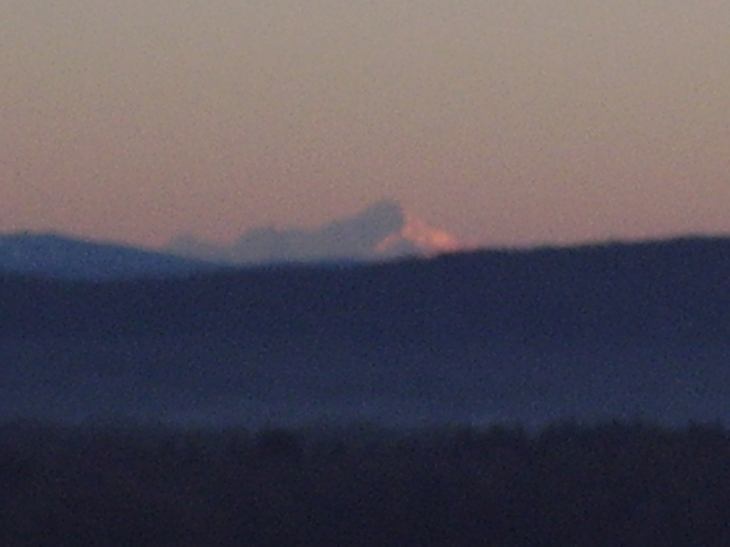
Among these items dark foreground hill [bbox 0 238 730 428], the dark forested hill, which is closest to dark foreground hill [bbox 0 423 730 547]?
dark foreground hill [bbox 0 238 730 428]

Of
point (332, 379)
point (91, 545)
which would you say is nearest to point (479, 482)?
point (91, 545)

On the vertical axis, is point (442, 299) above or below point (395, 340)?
above

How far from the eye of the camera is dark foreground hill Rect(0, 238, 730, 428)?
1337cm

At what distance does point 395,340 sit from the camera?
16141 mm

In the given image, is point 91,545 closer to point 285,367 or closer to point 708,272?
point 285,367

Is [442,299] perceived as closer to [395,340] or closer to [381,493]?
[395,340]

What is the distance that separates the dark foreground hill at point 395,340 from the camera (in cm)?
1337

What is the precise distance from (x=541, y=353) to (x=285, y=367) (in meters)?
2.25

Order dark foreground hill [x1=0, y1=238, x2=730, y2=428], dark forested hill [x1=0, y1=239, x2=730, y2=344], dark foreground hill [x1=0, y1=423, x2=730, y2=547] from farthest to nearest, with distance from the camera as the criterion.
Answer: dark forested hill [x1=0, y1=239, x2=730, y2=344], dark foreground hill [x1=0, y1=238, x2=730, y2=428], dark foreground hill [x1=0, y1=423, x2=730, y2=547]

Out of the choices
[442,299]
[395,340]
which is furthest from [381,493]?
[442,299]

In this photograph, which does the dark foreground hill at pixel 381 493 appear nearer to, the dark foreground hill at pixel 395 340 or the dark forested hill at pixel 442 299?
the dark foreground hill at pixel 395 340

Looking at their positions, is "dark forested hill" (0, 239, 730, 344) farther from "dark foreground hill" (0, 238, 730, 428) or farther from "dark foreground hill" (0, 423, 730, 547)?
"dark foreground hill" (0, 423, 730, 547)

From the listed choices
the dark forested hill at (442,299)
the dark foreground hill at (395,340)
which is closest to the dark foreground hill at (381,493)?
the dark foreground hill at (395,340)

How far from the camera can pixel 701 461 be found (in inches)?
379
